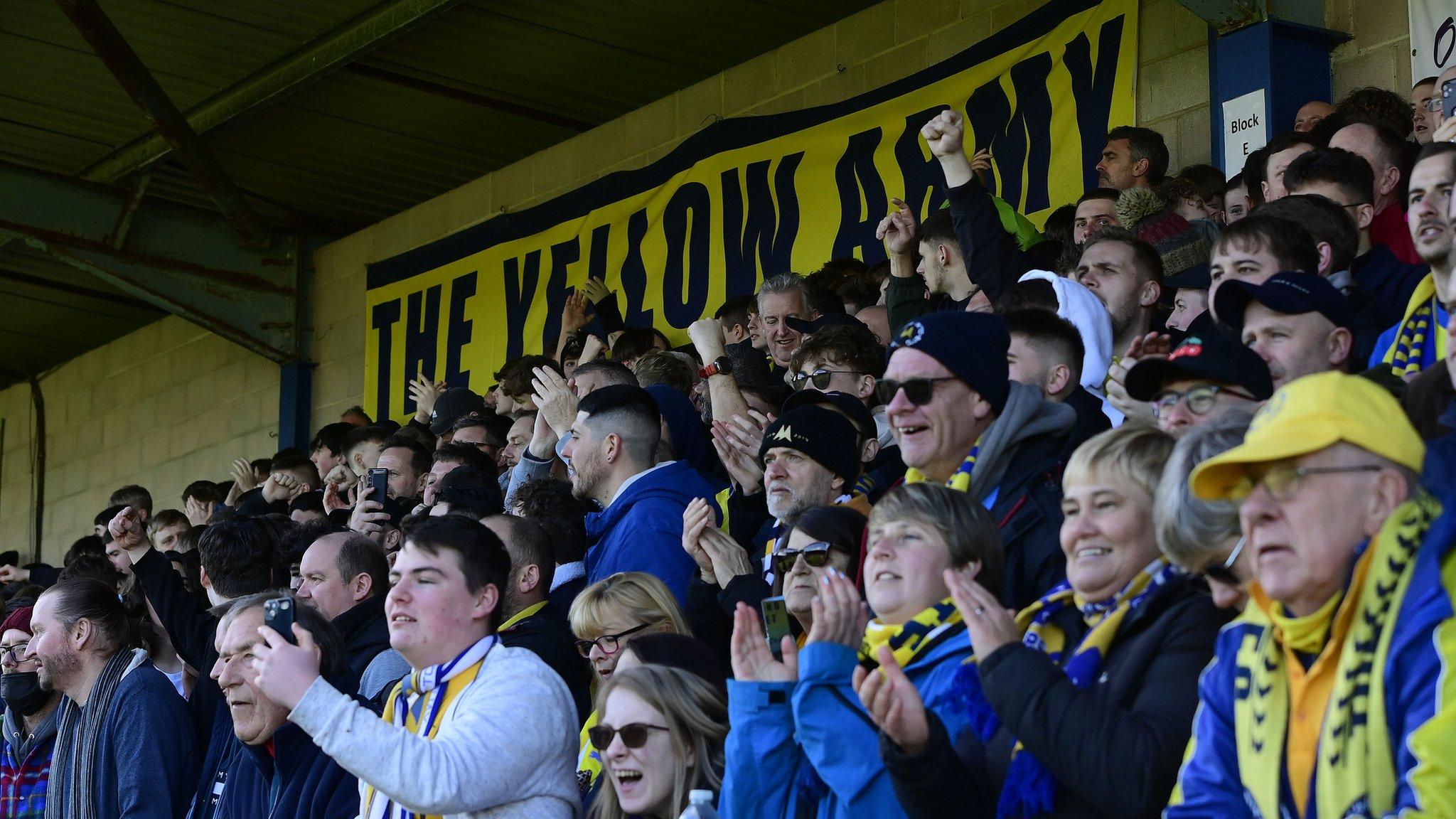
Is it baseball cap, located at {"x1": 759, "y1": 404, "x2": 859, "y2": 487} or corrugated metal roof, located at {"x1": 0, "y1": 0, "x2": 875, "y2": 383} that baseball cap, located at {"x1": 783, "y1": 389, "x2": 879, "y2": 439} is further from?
corrugated metal roof, located at {"x1": 0, "y1": 0, "x2": 875, "y2": 383}

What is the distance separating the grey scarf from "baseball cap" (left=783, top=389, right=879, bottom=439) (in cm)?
92

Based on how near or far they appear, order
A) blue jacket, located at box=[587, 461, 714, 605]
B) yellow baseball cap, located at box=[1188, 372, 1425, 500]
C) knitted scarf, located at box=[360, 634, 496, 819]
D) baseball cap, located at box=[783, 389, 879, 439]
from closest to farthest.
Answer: yellow baseball cap, located at box=[1188, 372, 1425, 500], knitted scarf, located at box=[360, 634, 496, 819], baseball cap, located at box=[783, 389, 879, 439], blue jacket, located at box=[587, 461, 714, 605]

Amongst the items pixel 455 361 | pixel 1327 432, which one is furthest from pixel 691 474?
pixel 455 361

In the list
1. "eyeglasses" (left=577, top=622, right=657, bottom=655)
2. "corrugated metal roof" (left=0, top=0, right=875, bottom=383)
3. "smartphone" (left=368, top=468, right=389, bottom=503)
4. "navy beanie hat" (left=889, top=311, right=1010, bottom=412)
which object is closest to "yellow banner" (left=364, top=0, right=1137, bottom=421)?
"corrugated metal roof" (left=0, top=0, right=875, bottom=383)

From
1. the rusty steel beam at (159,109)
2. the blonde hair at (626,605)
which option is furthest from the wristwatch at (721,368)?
the rusty steel beam at (159,109)

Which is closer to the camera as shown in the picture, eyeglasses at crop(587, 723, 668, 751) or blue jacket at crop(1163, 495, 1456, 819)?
blue jacket at crop(1163, 495, 1456, 819)

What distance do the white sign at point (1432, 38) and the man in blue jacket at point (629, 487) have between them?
2947mm

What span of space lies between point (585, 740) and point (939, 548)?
1.22m

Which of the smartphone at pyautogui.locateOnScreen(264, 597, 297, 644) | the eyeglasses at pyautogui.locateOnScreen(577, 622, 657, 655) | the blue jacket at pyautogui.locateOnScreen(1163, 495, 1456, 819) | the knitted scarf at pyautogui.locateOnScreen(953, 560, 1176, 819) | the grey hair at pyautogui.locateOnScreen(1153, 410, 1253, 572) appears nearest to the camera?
the blue jacket at pyautogui.locateOnScreen(1163, 495, 1456, 819)

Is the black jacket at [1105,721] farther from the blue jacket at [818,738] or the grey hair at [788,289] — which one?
the grey hair at [788,289]

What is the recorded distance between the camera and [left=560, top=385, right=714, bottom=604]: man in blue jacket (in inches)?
179

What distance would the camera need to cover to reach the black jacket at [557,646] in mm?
4074

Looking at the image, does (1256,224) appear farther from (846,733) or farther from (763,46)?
(763,46)

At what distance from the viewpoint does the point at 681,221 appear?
9039mm
